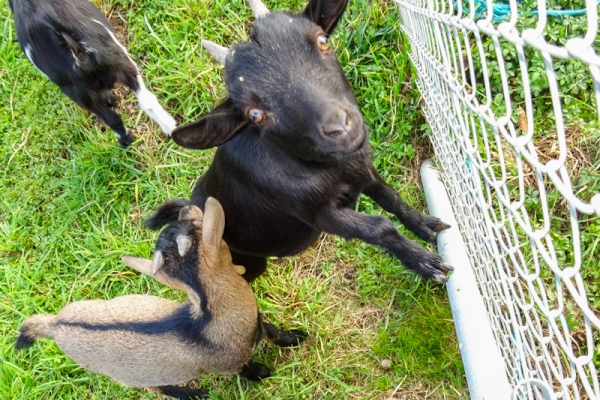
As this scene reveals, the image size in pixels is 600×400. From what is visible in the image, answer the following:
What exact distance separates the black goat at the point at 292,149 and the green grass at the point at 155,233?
614 mm

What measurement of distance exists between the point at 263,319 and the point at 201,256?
0.99 m

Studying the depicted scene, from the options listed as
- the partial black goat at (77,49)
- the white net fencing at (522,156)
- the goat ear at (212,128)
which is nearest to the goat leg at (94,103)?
the partial black goat at (77,49)

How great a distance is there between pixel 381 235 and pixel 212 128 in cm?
117

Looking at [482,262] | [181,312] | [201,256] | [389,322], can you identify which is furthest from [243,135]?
[389,322]

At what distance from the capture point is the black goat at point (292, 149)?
7.52ft

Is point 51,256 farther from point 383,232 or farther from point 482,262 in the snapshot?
point 482,262

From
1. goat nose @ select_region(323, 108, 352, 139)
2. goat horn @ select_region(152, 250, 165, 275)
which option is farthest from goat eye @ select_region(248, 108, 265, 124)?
goat horn @ select_region(152, 250, 165, 275)

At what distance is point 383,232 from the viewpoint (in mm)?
2855

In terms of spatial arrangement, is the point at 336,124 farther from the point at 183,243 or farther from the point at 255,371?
the point at 255,371

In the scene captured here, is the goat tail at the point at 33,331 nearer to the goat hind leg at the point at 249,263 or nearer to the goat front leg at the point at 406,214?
the goat hind leg at the point at 249,263

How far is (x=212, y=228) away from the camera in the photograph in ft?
10.1

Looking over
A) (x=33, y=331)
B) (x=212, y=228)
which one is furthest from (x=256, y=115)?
(x=33, y=331)

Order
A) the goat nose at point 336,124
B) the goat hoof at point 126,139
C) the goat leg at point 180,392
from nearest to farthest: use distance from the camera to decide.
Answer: the goat nose at point 336,124 → the goat leg at point 180,392 → the goat hoof at point 126,139

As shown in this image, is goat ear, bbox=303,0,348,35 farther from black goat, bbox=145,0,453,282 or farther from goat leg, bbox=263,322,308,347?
goat leg, bbox=263,322,308,347
